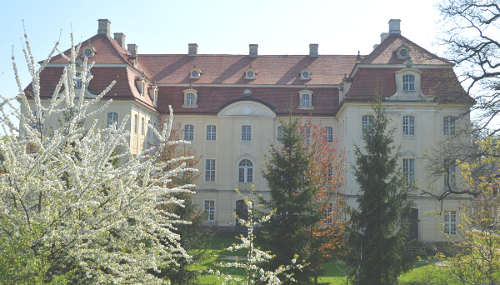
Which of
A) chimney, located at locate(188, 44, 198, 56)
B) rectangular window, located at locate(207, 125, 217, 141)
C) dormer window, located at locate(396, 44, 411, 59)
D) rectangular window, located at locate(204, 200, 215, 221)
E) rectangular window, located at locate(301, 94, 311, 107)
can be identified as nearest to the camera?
dormer window, located at locate(396, 44, 411, 59)

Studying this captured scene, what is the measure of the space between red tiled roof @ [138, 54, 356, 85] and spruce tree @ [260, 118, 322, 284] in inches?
721

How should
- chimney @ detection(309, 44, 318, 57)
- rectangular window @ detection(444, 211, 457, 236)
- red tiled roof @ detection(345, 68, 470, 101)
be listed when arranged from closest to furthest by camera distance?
rectangular window @ detection(444, 211, 457, 236) < red tiled roof @ detection(345, 68, 470, 101) < chimney @ detection(309, 44, 318, 57)

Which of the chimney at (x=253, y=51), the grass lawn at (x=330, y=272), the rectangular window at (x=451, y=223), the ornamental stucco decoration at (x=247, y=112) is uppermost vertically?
the chimney at (x=253, y=51)

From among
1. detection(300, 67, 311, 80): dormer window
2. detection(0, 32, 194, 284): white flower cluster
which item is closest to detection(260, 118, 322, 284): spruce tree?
detection(0, 32, 194, 284): white flower cluster

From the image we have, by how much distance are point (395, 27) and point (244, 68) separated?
11.6 metres

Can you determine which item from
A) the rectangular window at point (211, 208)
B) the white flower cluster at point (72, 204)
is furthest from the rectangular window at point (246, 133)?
the white flower cluster at point (72, 204)

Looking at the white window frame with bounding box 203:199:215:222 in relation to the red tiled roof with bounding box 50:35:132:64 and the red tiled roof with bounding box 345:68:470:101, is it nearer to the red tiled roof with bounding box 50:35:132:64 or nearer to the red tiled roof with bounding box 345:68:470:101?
the red tiled roof with bounding box 50:35:132:64

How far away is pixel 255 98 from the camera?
31734 millimetres

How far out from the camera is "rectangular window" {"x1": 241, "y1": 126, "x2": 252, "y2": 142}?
31.8m

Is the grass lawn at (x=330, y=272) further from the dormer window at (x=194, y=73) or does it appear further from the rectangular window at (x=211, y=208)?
the dormer window at (x=194, y=73)

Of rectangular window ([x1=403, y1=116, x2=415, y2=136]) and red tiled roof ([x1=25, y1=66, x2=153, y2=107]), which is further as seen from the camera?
red tiled roof ([x1=25, y1=66, x2=153, y2=107])

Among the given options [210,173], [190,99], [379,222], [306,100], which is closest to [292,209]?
[379,222]

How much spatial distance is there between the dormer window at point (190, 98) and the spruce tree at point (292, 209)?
1776cm

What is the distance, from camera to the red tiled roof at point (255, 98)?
31812 millimetres
